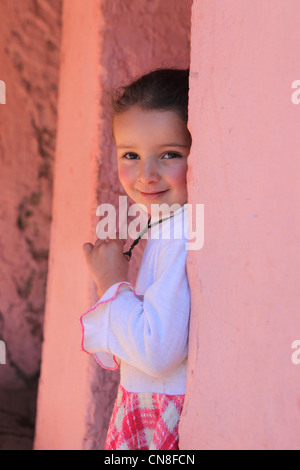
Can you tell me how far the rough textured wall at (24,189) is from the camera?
2516 mm

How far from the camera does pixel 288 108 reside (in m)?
0.87

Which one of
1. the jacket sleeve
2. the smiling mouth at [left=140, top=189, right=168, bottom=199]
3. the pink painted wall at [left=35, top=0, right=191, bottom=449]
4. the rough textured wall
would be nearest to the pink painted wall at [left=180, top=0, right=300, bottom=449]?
the jacket sleeve

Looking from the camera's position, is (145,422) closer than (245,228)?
No

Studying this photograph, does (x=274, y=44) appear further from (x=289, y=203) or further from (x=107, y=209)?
(x=107, y=209)

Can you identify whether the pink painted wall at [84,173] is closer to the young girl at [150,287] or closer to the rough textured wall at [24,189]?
the rough textured wall at [24,189]

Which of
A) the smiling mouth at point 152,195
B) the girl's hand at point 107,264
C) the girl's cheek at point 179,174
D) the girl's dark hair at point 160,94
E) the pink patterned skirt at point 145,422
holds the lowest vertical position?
the pink patterned skirt at point 145,422

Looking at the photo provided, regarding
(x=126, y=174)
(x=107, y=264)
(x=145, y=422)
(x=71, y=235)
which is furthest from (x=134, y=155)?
(x=71, y=235)

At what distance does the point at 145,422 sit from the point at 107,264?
344 mm

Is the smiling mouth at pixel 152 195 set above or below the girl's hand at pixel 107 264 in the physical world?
above

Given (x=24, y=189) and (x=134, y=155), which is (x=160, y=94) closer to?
(x=134, y=155)

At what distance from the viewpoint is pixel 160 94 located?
124cm

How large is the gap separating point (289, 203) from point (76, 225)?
1.25 meters

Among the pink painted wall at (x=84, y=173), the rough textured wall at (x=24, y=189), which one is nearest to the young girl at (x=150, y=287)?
the pink painted wall at (x=84, y=173)

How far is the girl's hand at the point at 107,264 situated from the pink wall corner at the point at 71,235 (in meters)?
0.61
